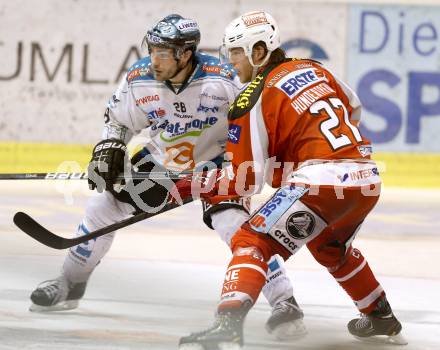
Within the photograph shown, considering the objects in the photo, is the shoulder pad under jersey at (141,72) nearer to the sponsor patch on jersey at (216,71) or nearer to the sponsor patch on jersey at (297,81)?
the sponsor patch on jersey at (216,71)

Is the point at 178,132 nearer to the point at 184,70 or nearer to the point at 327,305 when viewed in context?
the point at 184,70

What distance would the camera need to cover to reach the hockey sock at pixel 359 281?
12.5 feet

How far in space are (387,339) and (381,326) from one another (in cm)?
9

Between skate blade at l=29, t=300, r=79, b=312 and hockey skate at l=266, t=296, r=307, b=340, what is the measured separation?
859mm

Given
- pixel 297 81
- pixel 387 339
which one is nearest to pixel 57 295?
pixel 387 339

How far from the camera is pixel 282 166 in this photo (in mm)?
3609

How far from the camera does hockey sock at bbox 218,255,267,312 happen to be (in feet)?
10.6


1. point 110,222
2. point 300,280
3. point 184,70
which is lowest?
point 300,280

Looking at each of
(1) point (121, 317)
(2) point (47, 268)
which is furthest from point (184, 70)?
(2) point (47, 268)

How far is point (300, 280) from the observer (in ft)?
16.4

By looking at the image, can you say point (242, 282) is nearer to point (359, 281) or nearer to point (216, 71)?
point (359, 281)

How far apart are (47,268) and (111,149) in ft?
3.59

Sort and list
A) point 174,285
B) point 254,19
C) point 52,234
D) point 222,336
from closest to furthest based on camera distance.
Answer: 1. point 222,336
2. point 254,19
3. point 52,234
4. point 174,285

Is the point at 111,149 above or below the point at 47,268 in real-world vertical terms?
above
